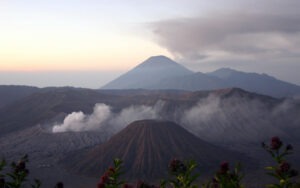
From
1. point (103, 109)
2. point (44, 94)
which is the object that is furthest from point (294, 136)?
point (44, 94)

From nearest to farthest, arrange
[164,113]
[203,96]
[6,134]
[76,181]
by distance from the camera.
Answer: [76,181]
[6,134]
[164,113]
[203,96]

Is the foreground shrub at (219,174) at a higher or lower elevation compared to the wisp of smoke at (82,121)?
higher

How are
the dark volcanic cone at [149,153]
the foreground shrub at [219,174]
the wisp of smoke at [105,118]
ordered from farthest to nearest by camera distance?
the wisp of smoke at [105,118], the dark volcanic cone at [149,153], the foreground shrub at [219,174]

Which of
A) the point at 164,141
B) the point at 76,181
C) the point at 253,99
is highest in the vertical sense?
the point at 253,99

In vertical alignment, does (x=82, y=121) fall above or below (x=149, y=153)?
above

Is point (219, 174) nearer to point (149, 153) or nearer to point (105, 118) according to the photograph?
point (149, 153)

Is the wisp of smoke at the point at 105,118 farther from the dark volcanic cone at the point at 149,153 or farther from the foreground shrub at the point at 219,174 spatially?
the foreground shrub at the point at 219,174

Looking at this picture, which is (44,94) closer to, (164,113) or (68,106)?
(68,106)

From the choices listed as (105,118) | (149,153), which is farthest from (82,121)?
(149,153)

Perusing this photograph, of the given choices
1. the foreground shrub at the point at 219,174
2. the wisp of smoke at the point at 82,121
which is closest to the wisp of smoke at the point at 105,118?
the wisp of smoke at the point at 82,121
